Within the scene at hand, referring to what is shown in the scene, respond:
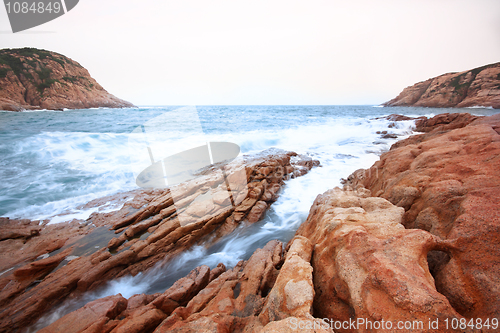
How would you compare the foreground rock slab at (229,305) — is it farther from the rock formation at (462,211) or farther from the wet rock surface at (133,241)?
the rock formation at (462,211)

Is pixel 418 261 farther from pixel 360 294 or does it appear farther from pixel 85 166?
pixel 85 166

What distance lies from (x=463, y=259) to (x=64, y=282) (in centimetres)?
674

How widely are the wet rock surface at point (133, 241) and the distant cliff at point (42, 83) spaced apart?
49.2 meters

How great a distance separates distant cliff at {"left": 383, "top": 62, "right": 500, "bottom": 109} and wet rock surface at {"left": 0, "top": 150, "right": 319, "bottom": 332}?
55.3m

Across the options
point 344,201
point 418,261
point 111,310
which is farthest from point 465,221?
point 111,310

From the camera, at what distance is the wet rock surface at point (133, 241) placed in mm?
3594

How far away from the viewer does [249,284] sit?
3.55 metres

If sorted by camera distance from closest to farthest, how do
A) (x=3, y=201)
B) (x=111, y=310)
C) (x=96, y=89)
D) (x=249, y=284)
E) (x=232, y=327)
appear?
(x=232, y=327) < (x=111, y=310) < (x=249, y=284) < (x=3, y=201) < (x=96, y=89)

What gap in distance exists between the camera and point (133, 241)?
5223 millimetres

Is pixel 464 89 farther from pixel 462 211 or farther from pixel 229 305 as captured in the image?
pixel 229 305

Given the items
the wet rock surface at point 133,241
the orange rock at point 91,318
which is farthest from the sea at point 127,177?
the orange rock at point 91,318

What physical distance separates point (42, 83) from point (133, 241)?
61642 millimetres

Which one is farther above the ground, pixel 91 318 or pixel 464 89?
pixel 464 89

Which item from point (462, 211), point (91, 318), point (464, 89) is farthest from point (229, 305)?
point (464, 89)
